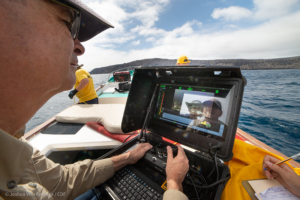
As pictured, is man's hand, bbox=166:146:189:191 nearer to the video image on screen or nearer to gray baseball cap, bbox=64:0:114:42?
the video image on screen

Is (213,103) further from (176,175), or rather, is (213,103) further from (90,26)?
(90,26)

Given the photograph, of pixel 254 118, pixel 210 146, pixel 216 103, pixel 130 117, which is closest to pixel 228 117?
pixel 216 103

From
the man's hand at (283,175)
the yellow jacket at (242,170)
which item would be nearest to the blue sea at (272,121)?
the yellow jacket at (242,170)

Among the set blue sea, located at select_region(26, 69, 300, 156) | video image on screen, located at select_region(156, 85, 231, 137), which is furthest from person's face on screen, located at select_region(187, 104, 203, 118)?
blue sea, located at select_region(26, 69, 300, 156)

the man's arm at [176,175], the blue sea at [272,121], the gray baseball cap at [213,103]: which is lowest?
the blue sea at [272,121]

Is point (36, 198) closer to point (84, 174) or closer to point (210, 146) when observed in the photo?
point (84, 174)

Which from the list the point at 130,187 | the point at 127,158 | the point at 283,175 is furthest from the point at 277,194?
the point at 127,158

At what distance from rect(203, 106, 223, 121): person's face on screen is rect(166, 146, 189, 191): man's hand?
0.40 meters

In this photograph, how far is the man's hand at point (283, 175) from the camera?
73 centimetres

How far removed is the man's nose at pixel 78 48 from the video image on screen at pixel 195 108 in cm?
84

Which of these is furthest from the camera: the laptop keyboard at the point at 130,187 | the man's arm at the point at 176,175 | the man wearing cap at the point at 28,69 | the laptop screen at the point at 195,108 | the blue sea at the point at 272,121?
the blue sea at the point at 272,121

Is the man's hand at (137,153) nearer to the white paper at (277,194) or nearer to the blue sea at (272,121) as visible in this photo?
the white paper at (277,194)

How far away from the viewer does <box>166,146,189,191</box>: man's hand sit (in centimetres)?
80

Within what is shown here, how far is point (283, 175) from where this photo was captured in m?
0.78
